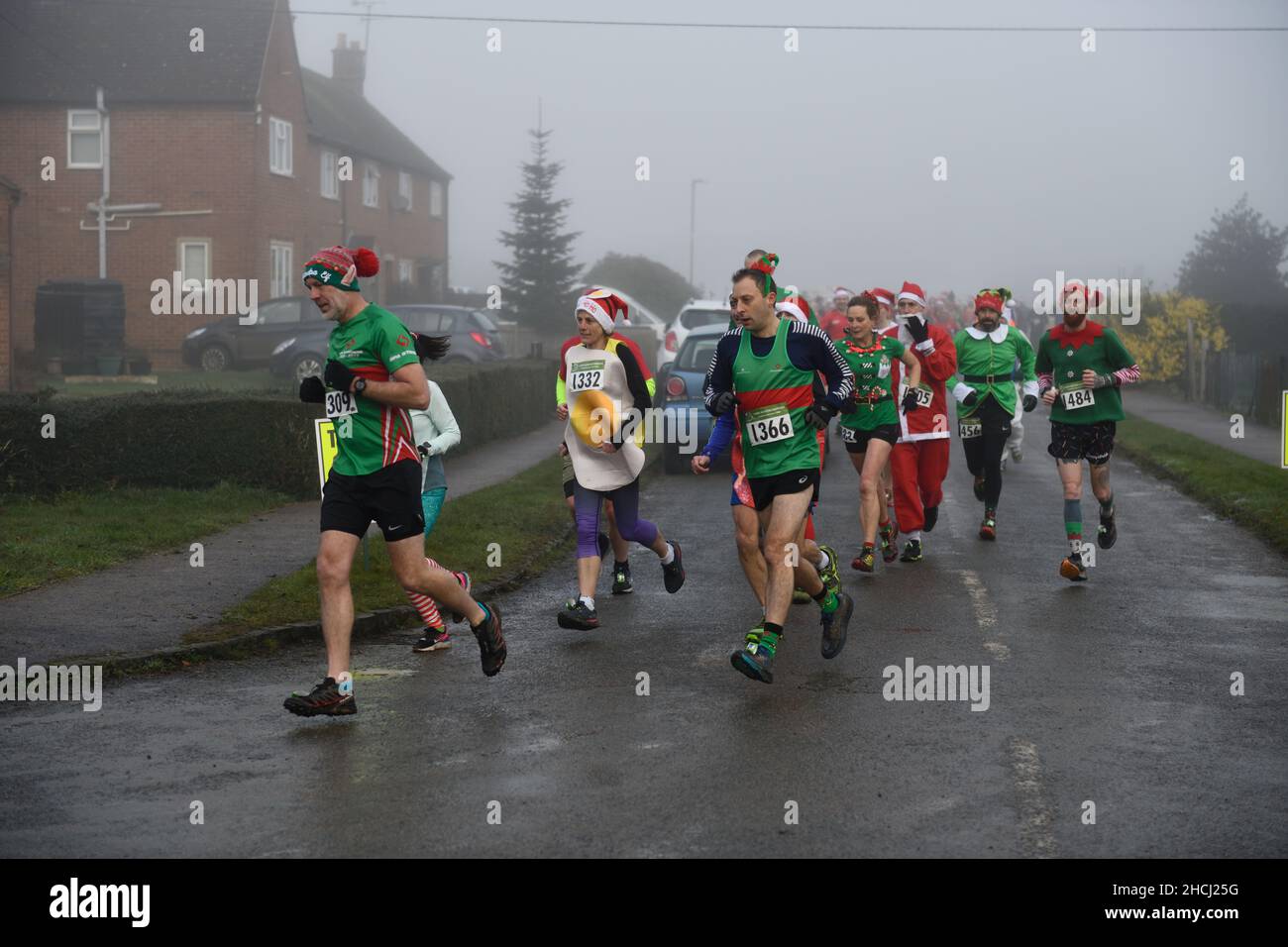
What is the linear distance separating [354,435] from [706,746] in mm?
2049

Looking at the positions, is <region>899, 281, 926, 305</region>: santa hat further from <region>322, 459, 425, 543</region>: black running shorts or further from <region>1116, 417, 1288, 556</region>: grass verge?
<region>322, 459, 425, 543</region>: black running shorts

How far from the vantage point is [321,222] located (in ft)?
152

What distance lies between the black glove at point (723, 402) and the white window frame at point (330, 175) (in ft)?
131

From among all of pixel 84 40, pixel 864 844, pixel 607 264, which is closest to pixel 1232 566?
pixel 864 844

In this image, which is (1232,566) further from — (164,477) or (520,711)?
(164,477)

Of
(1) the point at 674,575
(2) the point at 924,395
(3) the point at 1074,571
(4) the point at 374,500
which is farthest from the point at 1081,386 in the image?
(4) the point at 374,500

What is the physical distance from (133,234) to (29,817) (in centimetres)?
3706

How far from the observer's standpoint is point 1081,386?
12016 mm

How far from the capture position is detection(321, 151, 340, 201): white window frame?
46812mm

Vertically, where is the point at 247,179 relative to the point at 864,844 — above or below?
above

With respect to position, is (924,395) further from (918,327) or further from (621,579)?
(621,579)

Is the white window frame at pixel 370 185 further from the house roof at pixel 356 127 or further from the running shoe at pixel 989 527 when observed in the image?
the running shoe at pixel 989 527

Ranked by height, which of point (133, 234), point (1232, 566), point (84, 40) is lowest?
point (1232, 566)

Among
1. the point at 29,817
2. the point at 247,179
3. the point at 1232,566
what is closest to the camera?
the point at 29,817
